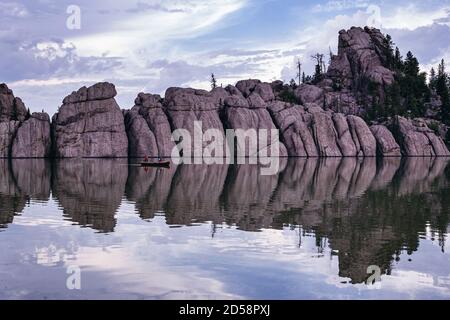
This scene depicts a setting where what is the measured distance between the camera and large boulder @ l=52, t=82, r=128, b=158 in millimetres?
103312

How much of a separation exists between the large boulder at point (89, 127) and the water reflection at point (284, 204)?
4364 centimetres

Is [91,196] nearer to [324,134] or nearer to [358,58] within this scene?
[324,134]

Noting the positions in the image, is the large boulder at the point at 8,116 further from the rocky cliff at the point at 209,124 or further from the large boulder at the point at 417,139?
the large boulder at the point at 417,139

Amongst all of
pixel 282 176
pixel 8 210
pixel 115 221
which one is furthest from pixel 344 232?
pixel 282 176

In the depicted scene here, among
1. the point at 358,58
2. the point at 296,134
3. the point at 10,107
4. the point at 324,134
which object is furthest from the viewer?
the point at 358,58

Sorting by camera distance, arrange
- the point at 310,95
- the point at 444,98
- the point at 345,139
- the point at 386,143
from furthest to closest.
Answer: the point at 310,95, the point at 444,98, the point at 386,143, the point at 345,139

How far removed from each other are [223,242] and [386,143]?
10030 centimetres

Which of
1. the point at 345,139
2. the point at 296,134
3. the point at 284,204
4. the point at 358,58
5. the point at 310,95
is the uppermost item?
the point at 358,58

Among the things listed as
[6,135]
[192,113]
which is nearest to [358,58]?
[192,113]

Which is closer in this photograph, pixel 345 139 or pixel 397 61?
pixel 345 139

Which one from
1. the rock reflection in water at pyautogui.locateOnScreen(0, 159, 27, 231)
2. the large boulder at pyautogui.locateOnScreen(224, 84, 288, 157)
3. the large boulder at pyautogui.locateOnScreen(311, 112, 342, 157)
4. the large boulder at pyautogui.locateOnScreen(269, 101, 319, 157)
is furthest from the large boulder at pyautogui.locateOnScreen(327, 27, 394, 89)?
the rock reflection in water at pyautogui.locateOnScreen(0, 159, 27, 231)

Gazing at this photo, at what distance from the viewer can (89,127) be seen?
104m

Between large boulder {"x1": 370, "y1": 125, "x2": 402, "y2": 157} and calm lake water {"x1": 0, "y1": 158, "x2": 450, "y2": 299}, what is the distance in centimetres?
7374

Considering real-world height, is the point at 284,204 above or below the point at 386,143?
below
